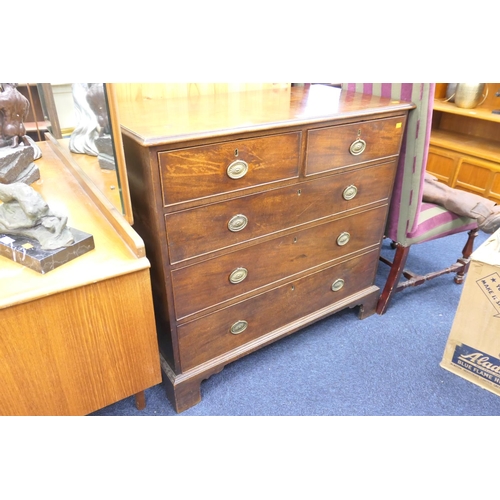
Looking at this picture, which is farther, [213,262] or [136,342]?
[213,262]

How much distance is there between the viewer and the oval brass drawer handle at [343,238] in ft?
5.70

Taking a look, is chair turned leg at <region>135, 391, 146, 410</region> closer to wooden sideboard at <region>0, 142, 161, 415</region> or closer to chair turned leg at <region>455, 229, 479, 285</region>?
wooden sideboard at <region>0, 142, 161, 415</region>

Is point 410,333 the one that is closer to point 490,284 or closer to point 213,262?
point 490,284

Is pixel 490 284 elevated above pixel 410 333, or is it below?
above

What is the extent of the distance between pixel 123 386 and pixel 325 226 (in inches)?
37.7

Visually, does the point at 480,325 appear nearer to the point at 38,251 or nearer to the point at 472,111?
the point at 38,251

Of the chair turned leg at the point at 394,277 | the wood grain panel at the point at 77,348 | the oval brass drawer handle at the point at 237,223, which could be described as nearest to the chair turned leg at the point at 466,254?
the chair turned leg at the point at 394,277

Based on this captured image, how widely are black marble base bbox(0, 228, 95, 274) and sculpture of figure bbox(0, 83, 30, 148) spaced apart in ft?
1.88

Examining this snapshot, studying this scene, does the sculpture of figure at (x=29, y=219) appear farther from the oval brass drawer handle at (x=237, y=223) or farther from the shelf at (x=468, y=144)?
the shelf at (x=468, y=144)

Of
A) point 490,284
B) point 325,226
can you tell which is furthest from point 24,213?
A: point 490,284

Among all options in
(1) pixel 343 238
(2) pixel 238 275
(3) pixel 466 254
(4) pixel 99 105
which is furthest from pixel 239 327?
(3) pixel 466 254

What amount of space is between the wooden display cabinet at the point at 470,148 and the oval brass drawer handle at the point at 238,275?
7.68 ft

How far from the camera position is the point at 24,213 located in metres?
1.18

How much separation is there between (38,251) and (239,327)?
0.80m
